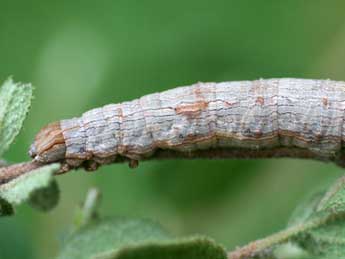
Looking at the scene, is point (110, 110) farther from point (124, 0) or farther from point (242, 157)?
point (124, 0)

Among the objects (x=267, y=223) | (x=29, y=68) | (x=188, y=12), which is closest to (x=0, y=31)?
(x=29, y=68)

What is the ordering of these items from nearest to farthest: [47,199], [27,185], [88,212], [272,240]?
[27,185], [272,240], [47,199], [88,212]

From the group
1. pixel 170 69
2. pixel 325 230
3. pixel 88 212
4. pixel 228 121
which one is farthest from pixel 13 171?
pixel 170 69

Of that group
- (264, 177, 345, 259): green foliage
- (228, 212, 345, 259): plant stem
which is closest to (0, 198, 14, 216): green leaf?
(228, 212, 345, 259): plant stem

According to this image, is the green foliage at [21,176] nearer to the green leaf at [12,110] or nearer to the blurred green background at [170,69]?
the green leaf at [12,110]

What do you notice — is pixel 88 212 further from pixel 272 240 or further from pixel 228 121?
pixel 272 240

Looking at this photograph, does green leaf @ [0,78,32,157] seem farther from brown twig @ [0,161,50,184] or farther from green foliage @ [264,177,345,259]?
green foliage @ [264,177,345,259]
